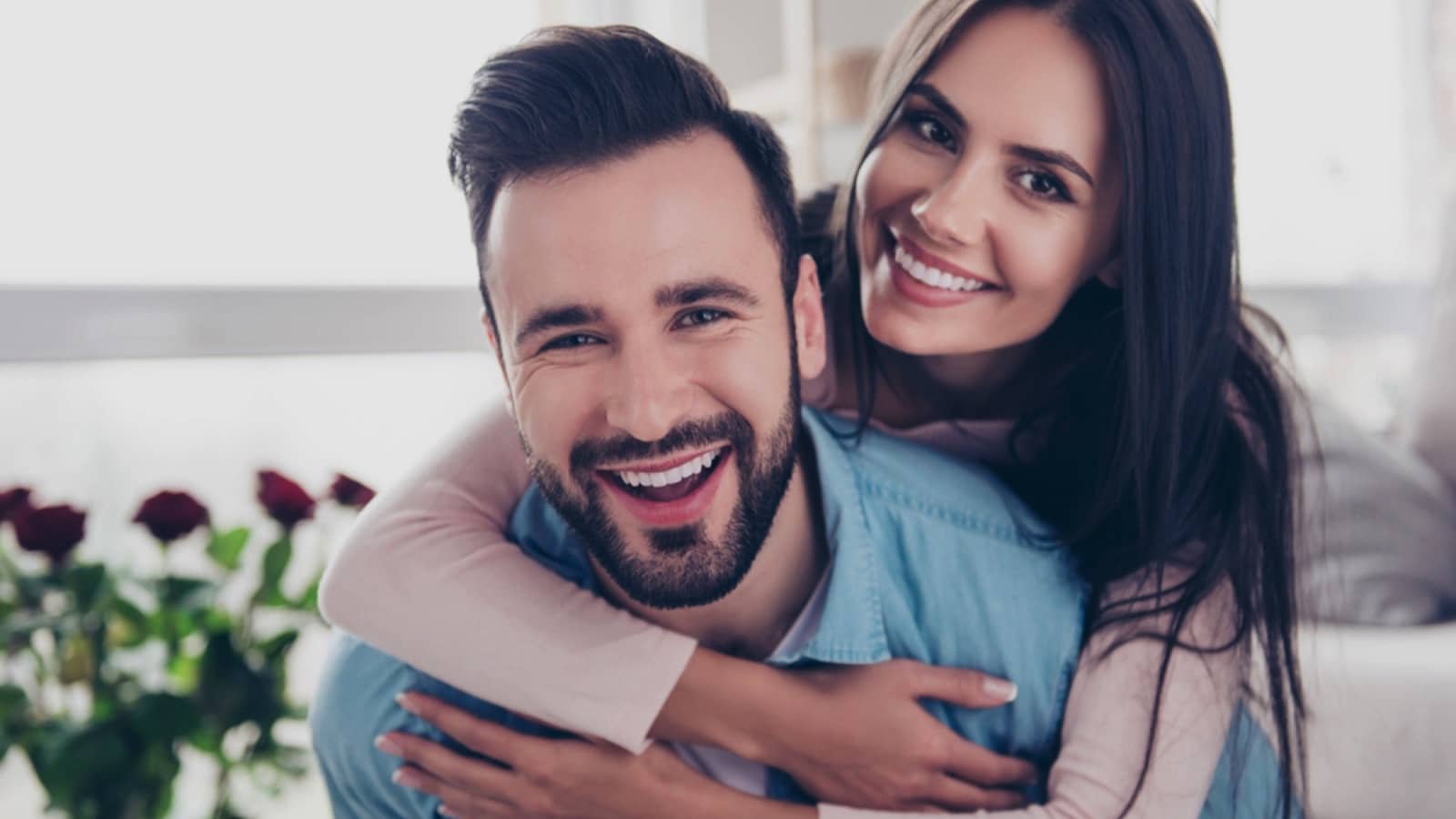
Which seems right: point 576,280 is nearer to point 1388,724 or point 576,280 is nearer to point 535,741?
point 535,741

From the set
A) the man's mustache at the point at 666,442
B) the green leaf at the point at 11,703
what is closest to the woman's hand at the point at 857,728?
the man's mustache at the point at 666,442

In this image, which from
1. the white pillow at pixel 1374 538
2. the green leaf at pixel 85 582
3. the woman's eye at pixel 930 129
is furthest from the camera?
the white pillow at pixel 1374 538

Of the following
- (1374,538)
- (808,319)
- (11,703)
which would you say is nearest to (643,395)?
(808,319)

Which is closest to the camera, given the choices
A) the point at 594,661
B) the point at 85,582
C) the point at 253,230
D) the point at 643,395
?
the point at 643,395

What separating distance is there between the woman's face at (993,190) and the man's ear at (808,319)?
0.49ft

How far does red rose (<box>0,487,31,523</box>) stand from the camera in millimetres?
1458

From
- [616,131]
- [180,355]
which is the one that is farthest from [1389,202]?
[180,355]

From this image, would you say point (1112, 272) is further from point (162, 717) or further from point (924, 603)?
point (162, 717)

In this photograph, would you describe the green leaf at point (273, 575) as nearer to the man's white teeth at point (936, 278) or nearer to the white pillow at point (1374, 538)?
the man's white teeth at point (936, 278)

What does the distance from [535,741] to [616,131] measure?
611mm

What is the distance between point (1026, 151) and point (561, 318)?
55cm

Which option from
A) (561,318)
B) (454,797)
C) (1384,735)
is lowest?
(1384,735)

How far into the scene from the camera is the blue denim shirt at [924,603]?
117cm

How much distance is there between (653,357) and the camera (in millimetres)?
1003
